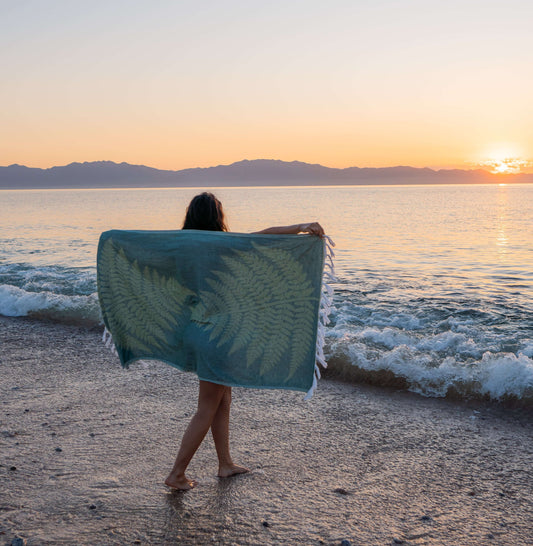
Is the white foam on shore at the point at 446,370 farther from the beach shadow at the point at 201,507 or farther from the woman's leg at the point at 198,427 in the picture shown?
the woman's leg at the point at 198,427

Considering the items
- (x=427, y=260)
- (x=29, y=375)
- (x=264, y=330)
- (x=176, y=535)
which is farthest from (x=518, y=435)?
(x=427, y=260)

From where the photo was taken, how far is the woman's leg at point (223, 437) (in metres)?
3.73

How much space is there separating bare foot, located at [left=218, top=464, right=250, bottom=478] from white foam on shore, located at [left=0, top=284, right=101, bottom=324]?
6.03 m

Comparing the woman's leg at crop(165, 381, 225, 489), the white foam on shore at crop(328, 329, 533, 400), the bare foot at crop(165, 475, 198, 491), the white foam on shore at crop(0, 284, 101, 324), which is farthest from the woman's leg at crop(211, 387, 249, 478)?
the white foam on shore at crop(0, 284, 101, 324)

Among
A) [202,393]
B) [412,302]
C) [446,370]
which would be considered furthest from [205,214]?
[412,302]

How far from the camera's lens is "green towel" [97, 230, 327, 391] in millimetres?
3438

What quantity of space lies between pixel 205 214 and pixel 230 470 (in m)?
1.76

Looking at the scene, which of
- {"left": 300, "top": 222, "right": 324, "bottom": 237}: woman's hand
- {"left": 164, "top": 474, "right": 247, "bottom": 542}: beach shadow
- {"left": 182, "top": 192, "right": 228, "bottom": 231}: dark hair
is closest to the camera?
{"left": 164, "top": 474, "right": 247, "bottom": 542}: beach shadow

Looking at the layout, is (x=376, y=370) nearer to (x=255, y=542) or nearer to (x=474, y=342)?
(x=474, y=342)

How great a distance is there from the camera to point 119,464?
398 cm

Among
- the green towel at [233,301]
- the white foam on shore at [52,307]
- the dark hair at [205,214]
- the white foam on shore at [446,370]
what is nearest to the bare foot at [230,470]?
the green towel at [233,301]

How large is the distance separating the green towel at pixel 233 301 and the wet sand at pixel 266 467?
2.61 ft

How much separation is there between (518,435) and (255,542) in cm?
285

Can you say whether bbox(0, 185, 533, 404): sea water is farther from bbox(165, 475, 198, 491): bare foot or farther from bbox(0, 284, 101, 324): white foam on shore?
bbox(165, 475, 198, 491): bare foot
